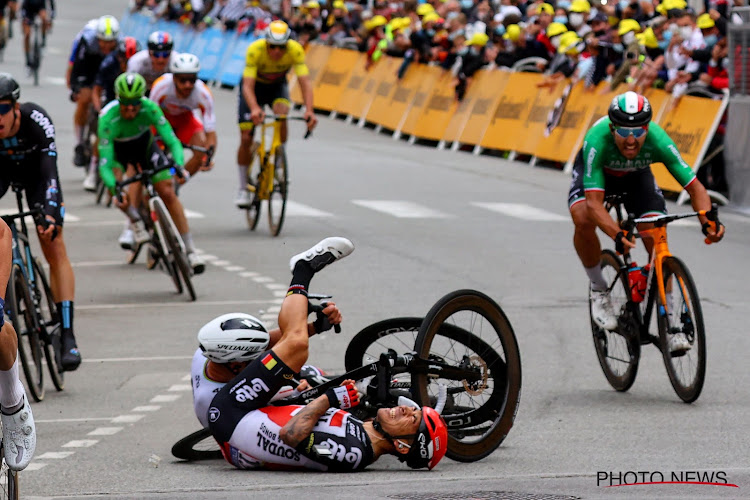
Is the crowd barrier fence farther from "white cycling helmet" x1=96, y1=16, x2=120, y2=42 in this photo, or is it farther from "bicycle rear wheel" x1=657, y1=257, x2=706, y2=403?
"bicycle rear wheel" x1=657, y1=257, x2=706, y2=403

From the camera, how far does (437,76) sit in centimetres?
2778

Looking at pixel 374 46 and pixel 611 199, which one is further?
pixel 374 46

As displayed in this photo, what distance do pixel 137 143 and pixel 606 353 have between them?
19.2 feet

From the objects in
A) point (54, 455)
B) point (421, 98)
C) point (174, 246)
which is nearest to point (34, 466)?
point (54, 455)

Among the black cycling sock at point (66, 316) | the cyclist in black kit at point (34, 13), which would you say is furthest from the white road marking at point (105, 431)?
the cyclist in black kit at point (34, 13)

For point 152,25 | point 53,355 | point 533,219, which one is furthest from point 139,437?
point 152,25

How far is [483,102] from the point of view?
85.3 feet

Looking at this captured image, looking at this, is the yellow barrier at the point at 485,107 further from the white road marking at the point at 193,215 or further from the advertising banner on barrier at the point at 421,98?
the white road marking at the point at 193,215

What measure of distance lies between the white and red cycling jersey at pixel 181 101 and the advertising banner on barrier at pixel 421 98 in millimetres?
11792

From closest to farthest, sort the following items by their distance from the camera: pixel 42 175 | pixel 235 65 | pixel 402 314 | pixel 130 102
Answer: pixel 42 175 < pixel 402 314 < pixel 130 102 < pixel 235 65

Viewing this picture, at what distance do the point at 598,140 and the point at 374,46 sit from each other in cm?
2094

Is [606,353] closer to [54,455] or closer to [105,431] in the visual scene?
[105,431]

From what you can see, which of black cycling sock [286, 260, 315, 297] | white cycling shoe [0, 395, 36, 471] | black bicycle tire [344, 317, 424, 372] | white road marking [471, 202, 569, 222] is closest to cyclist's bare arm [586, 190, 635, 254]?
black bicycle tire [344, 317, 424, 372]

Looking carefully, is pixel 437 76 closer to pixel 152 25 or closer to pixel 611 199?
pixel 611 199
